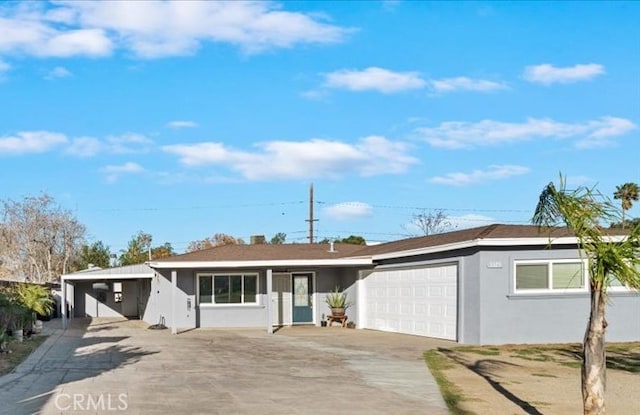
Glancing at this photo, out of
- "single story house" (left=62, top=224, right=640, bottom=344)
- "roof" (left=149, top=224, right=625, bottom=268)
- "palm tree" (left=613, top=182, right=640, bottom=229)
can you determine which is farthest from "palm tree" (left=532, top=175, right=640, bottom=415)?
"palm tree" (left=613, top=182, right=640, bottom=229)

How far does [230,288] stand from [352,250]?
5714mm

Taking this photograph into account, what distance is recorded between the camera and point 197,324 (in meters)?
27.0

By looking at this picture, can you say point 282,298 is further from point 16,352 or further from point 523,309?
point 16,352

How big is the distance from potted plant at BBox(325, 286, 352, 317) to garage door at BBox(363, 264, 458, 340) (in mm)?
1157

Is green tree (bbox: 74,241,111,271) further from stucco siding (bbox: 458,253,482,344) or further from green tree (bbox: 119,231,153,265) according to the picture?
stucco siding (bbox: 458,253,482,344)

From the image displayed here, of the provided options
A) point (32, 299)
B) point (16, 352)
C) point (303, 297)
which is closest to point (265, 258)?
point (303, 297)

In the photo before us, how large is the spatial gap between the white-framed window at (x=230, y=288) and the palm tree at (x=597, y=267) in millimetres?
20141

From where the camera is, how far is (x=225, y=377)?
13.6 meters

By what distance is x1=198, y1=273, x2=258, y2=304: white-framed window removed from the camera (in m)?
27.3

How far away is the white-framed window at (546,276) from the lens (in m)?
19.8

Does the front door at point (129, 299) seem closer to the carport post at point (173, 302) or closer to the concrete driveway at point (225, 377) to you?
the carport post at point (173, 302)

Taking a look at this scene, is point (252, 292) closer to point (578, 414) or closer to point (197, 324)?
point (197, 324)

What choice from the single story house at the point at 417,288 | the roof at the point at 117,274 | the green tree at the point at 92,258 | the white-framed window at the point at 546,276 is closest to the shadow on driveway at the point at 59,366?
the single story house at the point at 417,288

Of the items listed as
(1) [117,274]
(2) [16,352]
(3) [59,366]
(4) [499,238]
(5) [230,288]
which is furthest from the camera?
(1) [117,274]
